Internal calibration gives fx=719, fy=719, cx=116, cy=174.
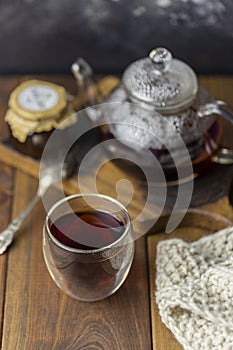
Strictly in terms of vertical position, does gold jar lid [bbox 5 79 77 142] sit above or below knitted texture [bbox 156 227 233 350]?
above

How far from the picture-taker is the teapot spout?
113 centimetres

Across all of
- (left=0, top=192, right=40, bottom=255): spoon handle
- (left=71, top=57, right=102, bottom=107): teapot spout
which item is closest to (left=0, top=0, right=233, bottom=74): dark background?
(left=71, top=57, right=102, bottom=107): teapot spout

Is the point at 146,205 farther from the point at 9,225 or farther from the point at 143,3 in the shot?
the point at 143,3

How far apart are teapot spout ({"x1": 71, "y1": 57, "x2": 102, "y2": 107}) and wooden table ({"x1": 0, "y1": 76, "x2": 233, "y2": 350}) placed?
147mm

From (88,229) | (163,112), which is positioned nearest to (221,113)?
(163,112)

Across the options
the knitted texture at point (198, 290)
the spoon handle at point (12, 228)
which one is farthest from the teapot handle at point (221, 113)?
the spoon handle at point (12, 228)

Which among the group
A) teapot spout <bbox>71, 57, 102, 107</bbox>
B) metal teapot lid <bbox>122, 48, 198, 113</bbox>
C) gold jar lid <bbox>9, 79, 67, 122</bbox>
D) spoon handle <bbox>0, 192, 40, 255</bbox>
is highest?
metal teapot lid <bbox>122, 48, 198, 113</bbox>

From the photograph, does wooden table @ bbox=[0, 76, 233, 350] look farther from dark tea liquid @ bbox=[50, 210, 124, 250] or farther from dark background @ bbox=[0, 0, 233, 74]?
dark background @ bbox=[0, 0, 233, 74]

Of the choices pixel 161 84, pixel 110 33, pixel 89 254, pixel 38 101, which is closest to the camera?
pixel 89 254

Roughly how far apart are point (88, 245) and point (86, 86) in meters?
0.36

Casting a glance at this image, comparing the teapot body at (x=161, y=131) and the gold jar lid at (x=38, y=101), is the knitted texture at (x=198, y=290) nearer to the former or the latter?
the teapot body at (x=161, y=131)

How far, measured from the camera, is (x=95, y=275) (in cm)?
86

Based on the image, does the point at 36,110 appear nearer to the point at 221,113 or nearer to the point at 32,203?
the point at 32,203

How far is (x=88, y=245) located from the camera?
878 millimetres
